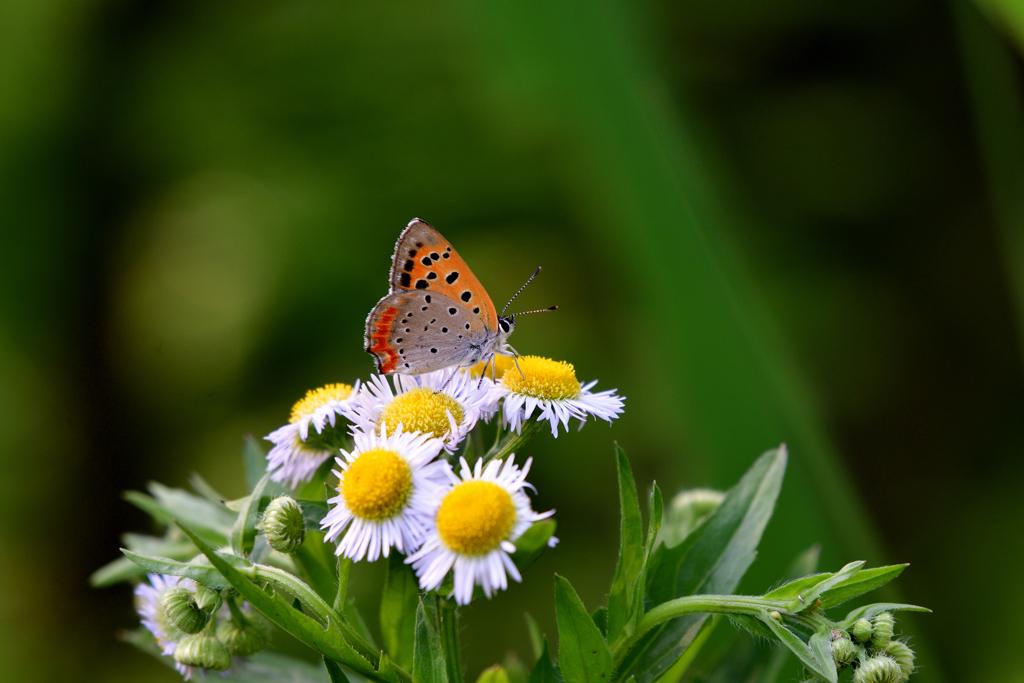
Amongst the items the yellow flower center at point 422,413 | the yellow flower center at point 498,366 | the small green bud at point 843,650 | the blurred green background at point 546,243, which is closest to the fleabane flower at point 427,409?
the yellow flower center at point 422,413

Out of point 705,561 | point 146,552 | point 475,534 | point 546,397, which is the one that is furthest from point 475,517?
point 146,552

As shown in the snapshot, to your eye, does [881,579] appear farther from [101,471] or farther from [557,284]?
[101,471]

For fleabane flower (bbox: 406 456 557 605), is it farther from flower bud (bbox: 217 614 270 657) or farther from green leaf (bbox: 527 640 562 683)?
flower bud (bbox: 217 614 270 657)

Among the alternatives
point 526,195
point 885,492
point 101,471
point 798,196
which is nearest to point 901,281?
point 798,196

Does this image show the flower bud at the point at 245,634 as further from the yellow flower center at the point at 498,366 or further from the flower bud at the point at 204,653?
the yellow flower center at the point at 498,366

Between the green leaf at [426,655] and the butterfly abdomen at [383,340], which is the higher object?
the butterfly abdomen at [383,340]

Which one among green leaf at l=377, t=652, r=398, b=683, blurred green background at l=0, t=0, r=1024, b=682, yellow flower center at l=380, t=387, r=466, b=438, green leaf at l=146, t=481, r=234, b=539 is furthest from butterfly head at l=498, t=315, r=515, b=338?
blurred green background at l=0, t=0, r=1024, b=682
